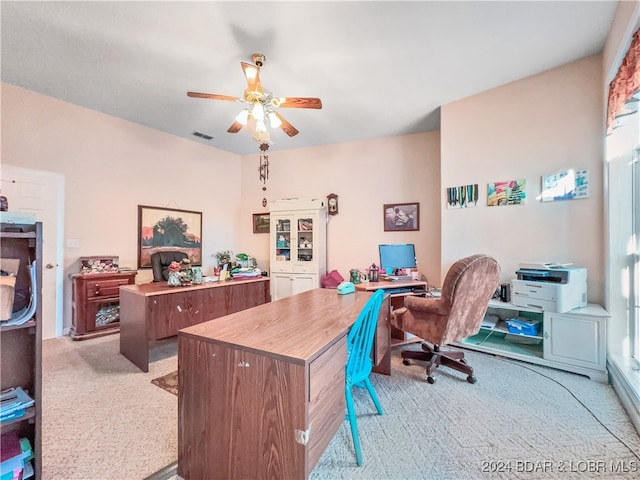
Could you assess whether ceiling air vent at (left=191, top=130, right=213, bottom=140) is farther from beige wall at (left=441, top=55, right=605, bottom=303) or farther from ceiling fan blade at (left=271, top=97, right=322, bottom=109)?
beige wall at (left=441, top=55, right=605, bottom=303)

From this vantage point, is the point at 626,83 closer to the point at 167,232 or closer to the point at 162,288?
the point at 162,288

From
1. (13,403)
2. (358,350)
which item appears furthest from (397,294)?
(13,403)

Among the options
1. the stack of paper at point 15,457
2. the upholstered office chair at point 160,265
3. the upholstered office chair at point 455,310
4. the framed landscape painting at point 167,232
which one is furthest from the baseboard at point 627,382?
the framed landscape painting at point 167,232

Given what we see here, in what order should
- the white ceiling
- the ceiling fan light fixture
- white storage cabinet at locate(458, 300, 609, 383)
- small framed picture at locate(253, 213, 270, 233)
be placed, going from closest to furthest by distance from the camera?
the white ceiling, white storage cabinet at locate(458, 300, 609, 383), the ceiling fan light fixture, small framed picture at locate(253, 213, 270, 233)

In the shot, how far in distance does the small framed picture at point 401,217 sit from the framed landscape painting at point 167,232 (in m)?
3.26

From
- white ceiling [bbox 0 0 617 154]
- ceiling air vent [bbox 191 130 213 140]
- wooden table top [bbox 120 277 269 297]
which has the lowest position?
wooden table top [bbox 120 277 269 297]

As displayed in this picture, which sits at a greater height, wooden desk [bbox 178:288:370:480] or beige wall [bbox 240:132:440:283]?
beige wall [bbox 240:132:440:283]

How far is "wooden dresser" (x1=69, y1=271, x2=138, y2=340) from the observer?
10.6ft

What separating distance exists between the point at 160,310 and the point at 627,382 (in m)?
3.67

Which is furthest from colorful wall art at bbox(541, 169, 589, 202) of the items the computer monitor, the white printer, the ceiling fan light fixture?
the ceiling fan light fixture

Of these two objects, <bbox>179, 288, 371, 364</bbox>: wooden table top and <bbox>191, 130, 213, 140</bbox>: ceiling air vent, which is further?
<bbox>191, 130, 213, 140</bbox>: ceiling air vent

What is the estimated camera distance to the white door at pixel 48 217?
311cm

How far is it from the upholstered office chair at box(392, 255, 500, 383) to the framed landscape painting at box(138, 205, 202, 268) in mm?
3714

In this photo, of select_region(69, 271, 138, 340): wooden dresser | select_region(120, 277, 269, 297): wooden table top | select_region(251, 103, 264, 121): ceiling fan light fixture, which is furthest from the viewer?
select_region(69, 271, 138, 340): wooden dresser
